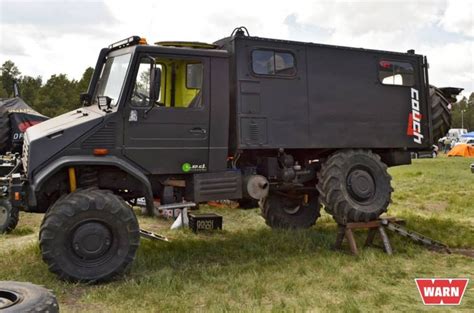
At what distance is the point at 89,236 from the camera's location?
18.1ft

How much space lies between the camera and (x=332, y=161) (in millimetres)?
7281

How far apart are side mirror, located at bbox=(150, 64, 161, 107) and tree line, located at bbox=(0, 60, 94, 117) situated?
145ft

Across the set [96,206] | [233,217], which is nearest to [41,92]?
[233,217]

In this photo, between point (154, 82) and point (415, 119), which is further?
point (415, 119)

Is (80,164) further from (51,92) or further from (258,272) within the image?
(51,92)

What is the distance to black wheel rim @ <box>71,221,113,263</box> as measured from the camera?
548 centimetres

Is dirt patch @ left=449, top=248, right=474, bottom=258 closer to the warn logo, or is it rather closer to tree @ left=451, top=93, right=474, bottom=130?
the warn logo

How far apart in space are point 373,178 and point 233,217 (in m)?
3.57

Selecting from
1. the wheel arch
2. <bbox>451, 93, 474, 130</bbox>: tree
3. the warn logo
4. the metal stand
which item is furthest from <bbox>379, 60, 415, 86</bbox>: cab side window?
<bbox>451, 93, 474, 130</bbox>: tree

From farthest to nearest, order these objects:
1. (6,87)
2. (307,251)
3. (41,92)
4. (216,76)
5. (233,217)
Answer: (6,87)
(41,92)
(233,217)
(307,251)
(216,76)

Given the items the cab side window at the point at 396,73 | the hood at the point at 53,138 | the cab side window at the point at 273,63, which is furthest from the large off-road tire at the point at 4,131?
the cab side window at the point at 396,73

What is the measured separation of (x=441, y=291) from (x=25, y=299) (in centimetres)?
393

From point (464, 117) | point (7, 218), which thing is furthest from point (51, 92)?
point (464, 117)

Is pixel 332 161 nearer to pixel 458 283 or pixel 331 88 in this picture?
pixel 331 88
